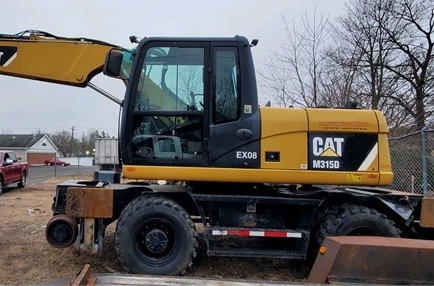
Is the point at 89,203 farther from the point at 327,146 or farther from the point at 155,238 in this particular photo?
the point at 327,146

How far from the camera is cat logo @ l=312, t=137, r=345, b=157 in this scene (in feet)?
18.4

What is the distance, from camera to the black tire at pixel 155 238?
5.41 metres

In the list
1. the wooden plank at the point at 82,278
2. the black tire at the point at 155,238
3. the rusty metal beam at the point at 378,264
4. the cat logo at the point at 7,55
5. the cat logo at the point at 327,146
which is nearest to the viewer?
the wooden plank at the point at 82,278

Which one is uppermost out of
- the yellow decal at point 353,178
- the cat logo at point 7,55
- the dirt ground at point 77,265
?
the cat logo at point 7,55

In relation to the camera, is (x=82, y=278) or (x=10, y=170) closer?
(x=82, y=278)

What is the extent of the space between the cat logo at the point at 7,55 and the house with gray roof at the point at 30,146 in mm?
70820

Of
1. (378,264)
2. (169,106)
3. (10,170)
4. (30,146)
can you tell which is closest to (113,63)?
(169,106)

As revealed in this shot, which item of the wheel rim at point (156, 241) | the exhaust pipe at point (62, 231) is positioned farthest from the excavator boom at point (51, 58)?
the wheel rim at point (156, 241)

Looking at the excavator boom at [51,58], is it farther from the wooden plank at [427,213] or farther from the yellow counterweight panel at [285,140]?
the wooden plank at [427,213]

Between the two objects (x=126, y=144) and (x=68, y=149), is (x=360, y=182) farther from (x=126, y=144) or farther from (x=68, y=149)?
(x=68, y=149)

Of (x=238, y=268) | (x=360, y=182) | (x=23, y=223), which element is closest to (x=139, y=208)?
(x=238, y=268)

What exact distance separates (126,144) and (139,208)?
866 millimetres

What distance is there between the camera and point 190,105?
561cm

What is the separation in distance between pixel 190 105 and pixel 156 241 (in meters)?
1.84
